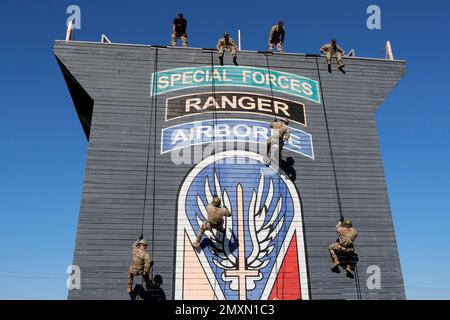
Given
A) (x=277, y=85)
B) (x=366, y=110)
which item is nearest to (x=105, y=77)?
(x=277, y=85)

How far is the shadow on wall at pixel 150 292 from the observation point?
12195mm

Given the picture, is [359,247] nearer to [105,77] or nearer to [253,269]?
[253,269]

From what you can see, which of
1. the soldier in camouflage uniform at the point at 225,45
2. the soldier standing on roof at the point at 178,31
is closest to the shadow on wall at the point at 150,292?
the soldier in camouflage uniform at the point at 225,45

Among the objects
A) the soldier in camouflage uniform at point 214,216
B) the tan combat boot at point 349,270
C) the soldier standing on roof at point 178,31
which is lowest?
the tan combat boot at point 349,270

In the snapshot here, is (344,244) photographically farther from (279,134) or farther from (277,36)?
(277,36)

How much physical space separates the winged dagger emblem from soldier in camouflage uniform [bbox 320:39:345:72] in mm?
6203

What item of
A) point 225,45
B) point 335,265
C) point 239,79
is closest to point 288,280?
point 335,265

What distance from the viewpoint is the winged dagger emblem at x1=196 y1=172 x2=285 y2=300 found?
1280cm

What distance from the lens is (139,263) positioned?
11.8 meters

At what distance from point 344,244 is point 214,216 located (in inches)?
172

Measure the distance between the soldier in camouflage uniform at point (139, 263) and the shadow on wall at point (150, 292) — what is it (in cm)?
24

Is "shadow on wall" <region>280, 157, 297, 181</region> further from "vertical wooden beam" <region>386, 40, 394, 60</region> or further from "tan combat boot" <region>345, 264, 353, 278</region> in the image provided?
"vertical wooden beam" <region>386, 40, 394, 60</region>

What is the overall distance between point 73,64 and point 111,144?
3.94 meters

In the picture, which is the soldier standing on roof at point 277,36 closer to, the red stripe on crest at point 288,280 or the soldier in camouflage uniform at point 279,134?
the soldier in camouflage uniform at point 279,134
